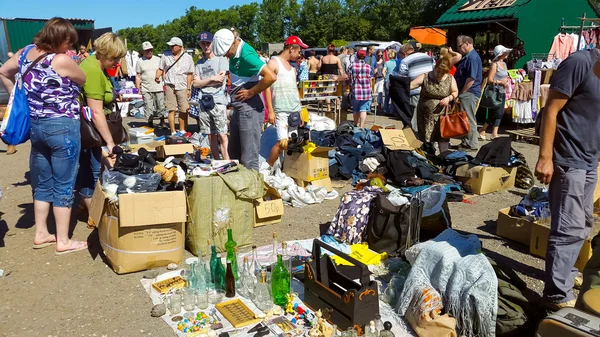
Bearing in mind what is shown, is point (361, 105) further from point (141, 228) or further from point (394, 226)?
point (141, 228)

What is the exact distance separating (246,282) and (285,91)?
2935 mm

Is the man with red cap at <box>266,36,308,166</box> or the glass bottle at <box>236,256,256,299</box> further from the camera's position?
the man with red cap at <box>266,36,308,166</box>

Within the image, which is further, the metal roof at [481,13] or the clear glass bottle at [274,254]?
the metal roof at [481,13]

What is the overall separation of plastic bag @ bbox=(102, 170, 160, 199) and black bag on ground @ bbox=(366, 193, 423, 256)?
1.98 meters

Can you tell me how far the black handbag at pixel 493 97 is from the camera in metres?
9.33

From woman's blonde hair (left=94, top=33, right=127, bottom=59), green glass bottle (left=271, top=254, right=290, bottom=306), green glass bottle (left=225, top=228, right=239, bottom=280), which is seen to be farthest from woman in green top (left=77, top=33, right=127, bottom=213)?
green glass bottle (left=271, top=254, right=290, bottom=306)

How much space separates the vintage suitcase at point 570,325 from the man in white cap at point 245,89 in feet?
11.5

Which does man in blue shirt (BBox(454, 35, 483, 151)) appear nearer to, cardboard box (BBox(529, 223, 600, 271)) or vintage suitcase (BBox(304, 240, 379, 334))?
cardboard box (BBox(529, 223, 600, 271))

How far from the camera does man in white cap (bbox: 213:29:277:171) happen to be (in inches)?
198

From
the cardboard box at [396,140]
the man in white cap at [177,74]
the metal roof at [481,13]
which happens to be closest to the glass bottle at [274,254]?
the cardboard box at [396,140]

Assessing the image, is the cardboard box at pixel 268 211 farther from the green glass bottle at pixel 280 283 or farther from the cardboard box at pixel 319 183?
the green glass bottle at pixel 280 283

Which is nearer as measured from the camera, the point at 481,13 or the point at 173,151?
the point at 173,151

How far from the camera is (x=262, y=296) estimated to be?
3.48 m

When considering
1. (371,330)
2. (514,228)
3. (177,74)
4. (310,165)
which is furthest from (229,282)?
(177,74)
